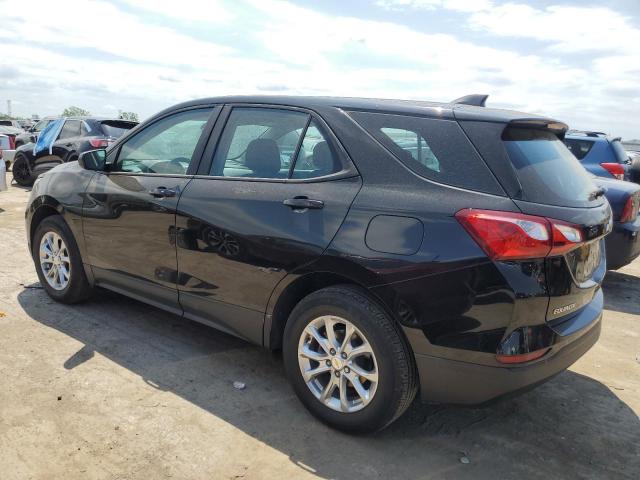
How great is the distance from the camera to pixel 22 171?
12.2 meters

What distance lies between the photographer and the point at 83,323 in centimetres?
422

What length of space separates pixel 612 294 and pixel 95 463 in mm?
5267

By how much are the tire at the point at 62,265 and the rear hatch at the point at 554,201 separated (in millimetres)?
3223

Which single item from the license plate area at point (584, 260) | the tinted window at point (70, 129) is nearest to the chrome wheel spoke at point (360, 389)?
the license plate area at point (584, 260)

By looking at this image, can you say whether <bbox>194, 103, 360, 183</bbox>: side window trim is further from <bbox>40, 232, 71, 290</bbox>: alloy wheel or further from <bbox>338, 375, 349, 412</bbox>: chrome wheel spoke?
<bbox>40, 232, 71, 290</bbox>: alloy wheel

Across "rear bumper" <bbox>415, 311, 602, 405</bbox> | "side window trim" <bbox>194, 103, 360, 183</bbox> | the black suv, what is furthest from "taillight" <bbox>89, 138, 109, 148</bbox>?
"rear bumper" <bbox>415, 311, 602, 405</bbox>

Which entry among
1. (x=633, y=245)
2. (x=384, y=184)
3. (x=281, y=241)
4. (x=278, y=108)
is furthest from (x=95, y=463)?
(x=633, y=245)

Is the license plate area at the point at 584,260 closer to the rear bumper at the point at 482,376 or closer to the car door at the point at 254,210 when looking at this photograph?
the rear bumper at the point at 482,376

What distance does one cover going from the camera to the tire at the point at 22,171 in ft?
39.7

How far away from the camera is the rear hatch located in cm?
246

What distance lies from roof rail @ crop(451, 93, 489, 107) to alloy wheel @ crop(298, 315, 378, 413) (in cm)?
150

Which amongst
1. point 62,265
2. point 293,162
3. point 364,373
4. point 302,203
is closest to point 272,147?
point 293,162

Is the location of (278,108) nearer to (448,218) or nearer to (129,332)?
(448,218)

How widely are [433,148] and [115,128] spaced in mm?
10269
